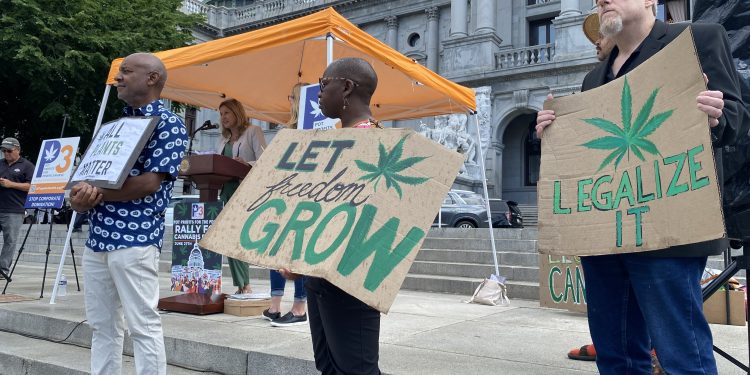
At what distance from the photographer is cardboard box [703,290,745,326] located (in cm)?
490

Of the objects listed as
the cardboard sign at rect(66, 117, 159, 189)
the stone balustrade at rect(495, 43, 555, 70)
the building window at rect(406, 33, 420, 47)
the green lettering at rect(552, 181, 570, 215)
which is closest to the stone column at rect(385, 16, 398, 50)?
the building window at rect(406, 33, 420, 47)

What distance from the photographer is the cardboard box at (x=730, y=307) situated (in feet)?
16.1

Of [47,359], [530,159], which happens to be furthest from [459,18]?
[47,359]

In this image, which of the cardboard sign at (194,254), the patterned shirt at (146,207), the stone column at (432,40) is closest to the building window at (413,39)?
the stone column at (432,40)

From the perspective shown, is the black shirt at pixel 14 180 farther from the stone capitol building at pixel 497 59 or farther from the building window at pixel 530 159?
the building window at pixel 530 159

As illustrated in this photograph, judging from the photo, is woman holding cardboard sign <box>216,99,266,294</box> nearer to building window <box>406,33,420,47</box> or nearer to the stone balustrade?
the stone balustrade

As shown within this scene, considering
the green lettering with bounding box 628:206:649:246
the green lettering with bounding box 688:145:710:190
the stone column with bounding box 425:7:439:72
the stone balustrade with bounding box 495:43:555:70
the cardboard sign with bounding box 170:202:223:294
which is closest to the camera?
the green lettering with bounding box 688:145:710:190

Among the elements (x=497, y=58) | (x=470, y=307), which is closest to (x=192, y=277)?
(x=470, y=307)

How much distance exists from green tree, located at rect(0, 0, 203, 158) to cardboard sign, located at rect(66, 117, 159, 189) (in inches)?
672

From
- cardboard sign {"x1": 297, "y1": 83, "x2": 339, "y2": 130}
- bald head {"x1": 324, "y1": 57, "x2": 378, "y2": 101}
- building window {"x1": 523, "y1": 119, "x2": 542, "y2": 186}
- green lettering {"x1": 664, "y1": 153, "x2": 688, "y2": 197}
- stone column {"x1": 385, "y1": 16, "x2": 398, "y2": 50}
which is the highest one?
stone column {"x1": 385, "y1": 16, "x2": 398, "y2": 50}

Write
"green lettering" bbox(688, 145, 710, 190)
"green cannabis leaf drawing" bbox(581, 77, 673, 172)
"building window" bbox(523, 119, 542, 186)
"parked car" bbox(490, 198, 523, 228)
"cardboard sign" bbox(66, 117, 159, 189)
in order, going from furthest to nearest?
"building window" bbox(523, 119, 542, 186) < "parked car" bbox(490, 198, 523, 228) < "cardboard sign" bbox(66, 117, 159, 189) < "green cannabis leaf drawing" bbox(581, 77, 673, 172) < "green lettering" bbox(688, 145, 710, 190)

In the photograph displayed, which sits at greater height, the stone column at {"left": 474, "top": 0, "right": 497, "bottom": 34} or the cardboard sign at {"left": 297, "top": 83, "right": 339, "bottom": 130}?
the stone column at {"left": 474, "top": 0, "right": 497, "bottom": 34}

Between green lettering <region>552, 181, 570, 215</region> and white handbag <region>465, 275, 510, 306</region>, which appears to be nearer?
green lettering <region>552, 181, 570, 215</region>

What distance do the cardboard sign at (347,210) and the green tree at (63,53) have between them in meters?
18.2
